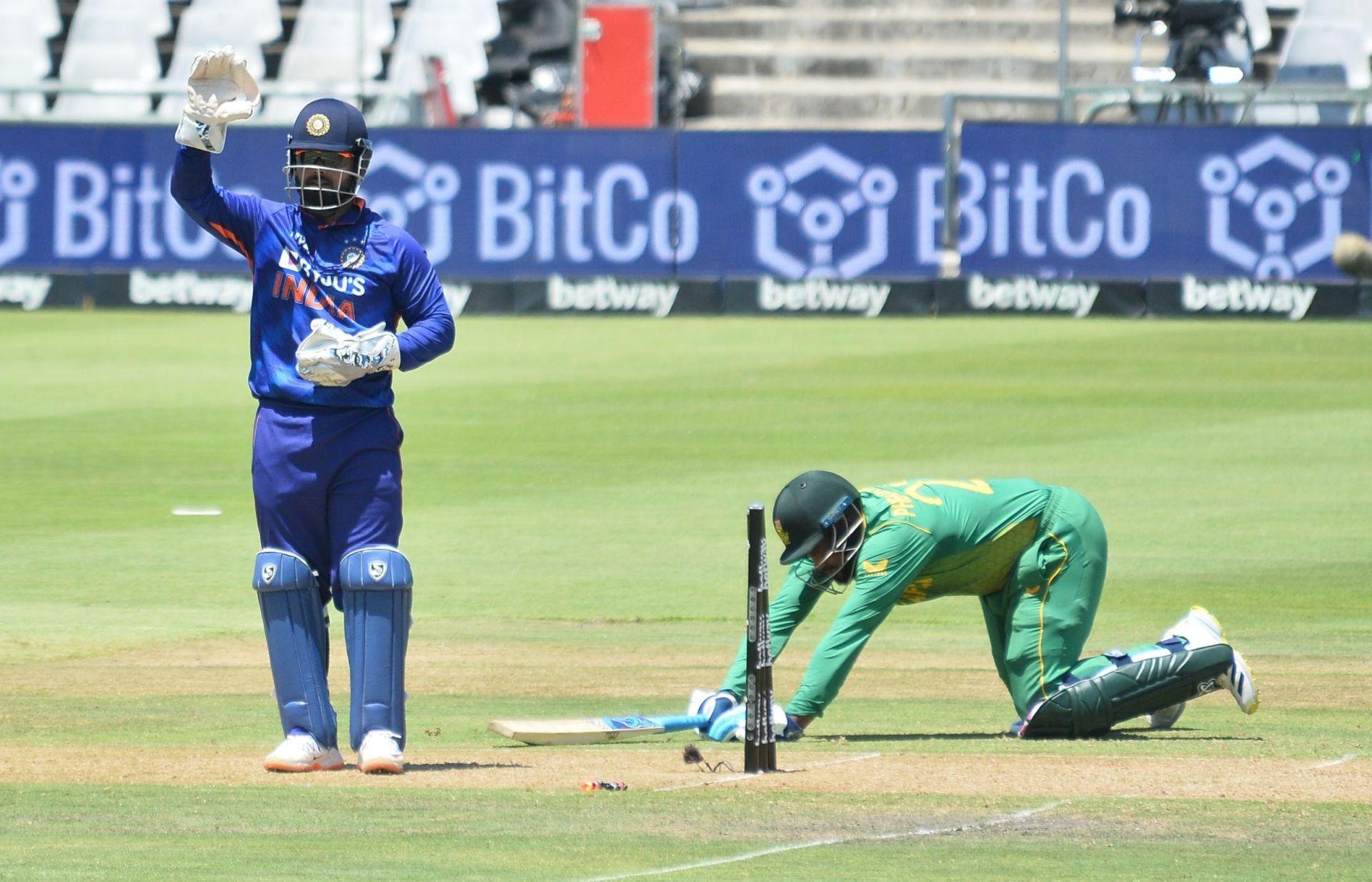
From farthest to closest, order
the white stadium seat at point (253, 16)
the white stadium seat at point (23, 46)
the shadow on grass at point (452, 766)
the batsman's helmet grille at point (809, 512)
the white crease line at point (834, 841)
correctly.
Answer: the white stadium seat at point (23, 46), the white stadium seat at point (253, 16), the batsman's helmet grille at point (809, 512), the shadow on grass at point (452, 766), the white crease line at point (834, 841)

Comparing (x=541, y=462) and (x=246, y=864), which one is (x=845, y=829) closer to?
(x=246, y=864)

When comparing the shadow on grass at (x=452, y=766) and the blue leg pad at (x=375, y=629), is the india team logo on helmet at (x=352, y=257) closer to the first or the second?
the blue leg pad at (x=375, y=629)

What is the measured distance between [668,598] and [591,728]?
15.3ft

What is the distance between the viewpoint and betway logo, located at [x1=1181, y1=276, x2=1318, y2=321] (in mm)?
26047

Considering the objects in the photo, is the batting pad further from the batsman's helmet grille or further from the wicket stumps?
the wicket stumps

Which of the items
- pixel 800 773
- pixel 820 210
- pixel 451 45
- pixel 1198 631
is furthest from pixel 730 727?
pixel 451 45

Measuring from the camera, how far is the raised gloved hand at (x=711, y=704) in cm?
832

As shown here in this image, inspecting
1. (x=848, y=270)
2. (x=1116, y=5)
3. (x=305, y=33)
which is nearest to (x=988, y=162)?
(x=848, y=270)

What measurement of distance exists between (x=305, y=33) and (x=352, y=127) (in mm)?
29219

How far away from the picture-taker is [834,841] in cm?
631

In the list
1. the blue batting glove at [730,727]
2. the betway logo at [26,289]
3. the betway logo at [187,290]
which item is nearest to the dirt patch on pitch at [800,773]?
the blue batting glove at [730,727]

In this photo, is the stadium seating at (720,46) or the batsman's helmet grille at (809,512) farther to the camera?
the stadium seating at (720,46)

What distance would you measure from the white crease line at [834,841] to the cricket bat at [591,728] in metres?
1.91

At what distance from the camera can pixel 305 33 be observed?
3572 cm
